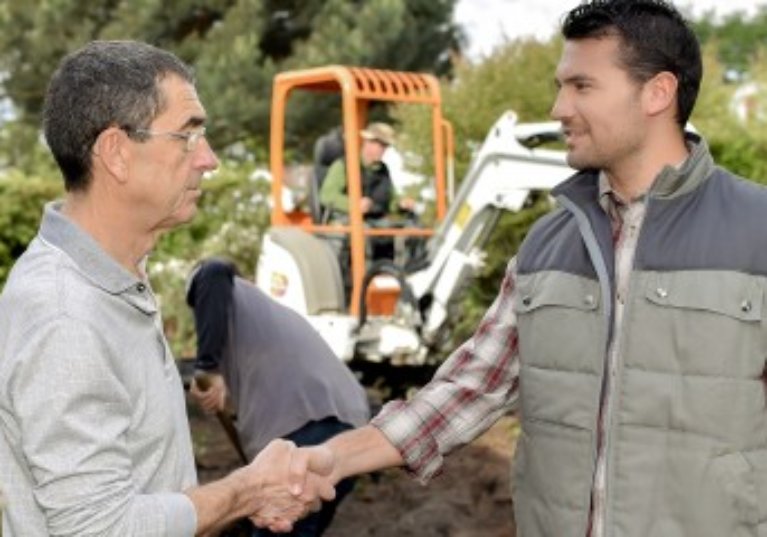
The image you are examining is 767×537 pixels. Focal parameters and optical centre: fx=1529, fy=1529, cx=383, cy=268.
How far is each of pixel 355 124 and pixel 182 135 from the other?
721 centimetres

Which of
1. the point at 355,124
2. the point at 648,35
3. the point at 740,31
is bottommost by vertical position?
the point at 740,31

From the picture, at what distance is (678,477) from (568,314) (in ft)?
1.33

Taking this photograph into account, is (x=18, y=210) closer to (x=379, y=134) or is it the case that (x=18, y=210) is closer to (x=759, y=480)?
(x=379, y=134)

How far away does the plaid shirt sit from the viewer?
11.4 ft

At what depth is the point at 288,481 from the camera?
3.26 metres

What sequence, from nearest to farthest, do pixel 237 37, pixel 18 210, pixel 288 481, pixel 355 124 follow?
1. pixel 288 481
2. pixel 355 124
3. pixel 18 210
4. pixel 237 37

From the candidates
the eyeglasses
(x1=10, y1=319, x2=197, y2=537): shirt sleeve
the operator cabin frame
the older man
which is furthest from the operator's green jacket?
the operator cabin frame

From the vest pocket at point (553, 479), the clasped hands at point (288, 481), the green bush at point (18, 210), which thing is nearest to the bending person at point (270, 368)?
the clasped hands at point (288, 481)

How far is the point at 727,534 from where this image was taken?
3.02m

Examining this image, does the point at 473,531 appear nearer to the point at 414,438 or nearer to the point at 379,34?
the point at 414,438

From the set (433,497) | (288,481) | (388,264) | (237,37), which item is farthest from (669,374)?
(237,37)

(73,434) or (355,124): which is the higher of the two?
(73,434)

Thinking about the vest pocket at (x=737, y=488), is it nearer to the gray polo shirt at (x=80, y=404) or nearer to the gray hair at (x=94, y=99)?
the gray polo shirt at (x=80, y=404)

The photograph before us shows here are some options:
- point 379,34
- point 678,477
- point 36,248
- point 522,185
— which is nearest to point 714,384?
point 678,477
